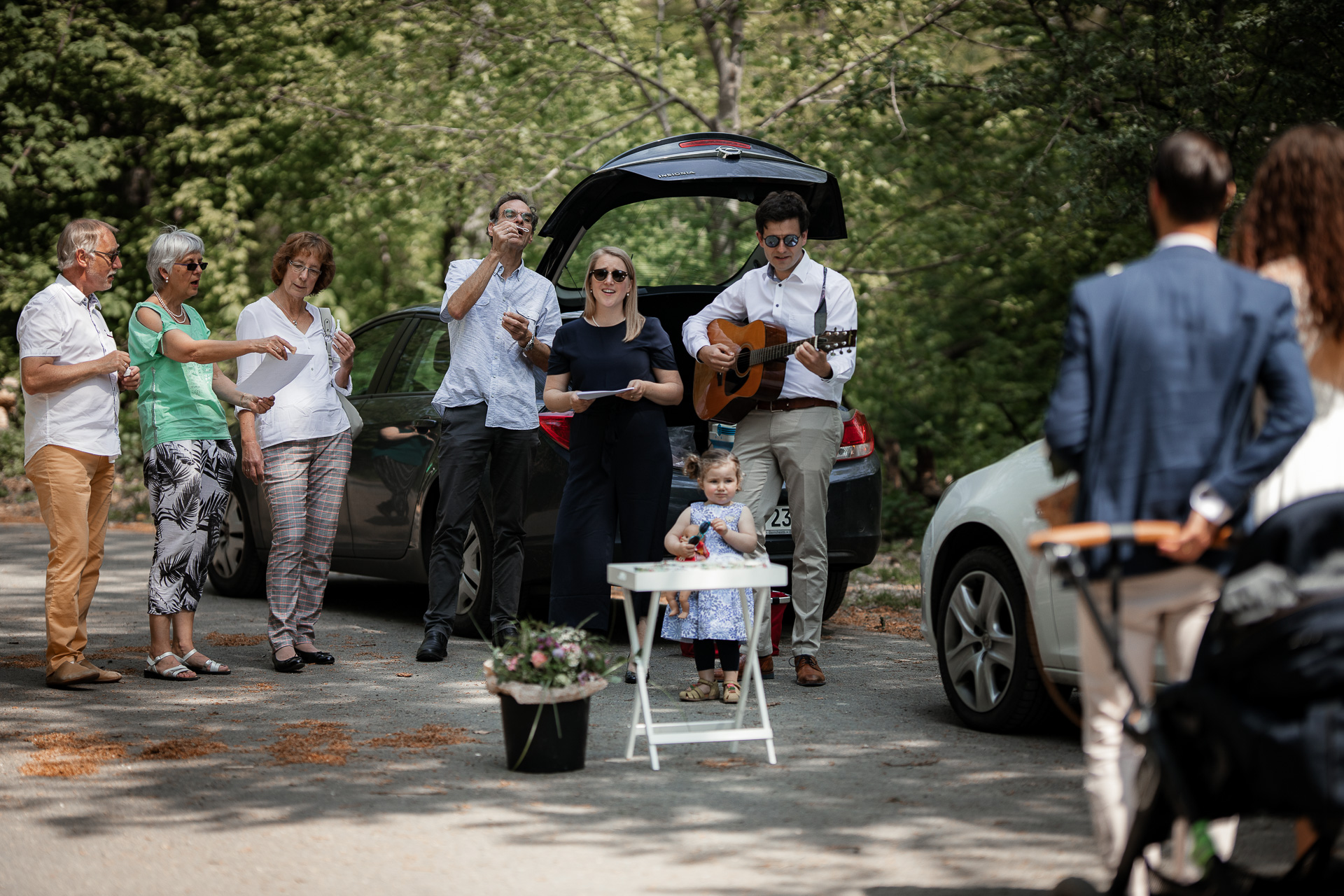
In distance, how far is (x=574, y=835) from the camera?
4359 millimetres

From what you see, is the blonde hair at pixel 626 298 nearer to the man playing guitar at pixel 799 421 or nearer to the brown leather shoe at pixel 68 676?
the man playing guitar at pixel 799 421

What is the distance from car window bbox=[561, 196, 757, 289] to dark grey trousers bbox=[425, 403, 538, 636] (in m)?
6.01

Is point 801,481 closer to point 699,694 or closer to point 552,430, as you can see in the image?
point 699,694

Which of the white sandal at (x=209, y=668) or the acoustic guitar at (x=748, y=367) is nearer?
the acoustic guitar at (x=748, y=367)

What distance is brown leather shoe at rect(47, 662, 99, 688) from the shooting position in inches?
261

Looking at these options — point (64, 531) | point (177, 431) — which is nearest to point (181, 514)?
point (177, 431)

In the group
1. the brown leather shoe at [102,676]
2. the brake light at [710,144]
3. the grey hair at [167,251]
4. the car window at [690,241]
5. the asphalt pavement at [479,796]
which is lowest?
the asphalt pavement at [479,796]

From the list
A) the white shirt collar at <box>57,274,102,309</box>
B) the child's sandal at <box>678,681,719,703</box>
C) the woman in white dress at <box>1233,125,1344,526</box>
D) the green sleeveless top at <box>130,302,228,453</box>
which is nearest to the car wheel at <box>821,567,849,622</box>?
the child's sandal at <box>678,681,719,703</box>

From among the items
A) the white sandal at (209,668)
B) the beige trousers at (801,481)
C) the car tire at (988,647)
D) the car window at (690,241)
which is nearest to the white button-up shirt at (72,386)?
Answer: the white sandal at (209,668)

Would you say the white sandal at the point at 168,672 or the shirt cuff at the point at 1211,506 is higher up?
the shirt cuff at the point at 1211,506

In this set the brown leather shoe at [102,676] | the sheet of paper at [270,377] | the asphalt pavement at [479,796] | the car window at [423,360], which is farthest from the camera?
the car window at [423,360]

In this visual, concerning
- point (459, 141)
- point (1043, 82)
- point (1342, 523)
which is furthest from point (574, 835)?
point (459, 141)

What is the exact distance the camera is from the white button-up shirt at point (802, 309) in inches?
269

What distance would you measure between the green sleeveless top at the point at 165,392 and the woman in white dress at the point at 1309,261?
5076mm
